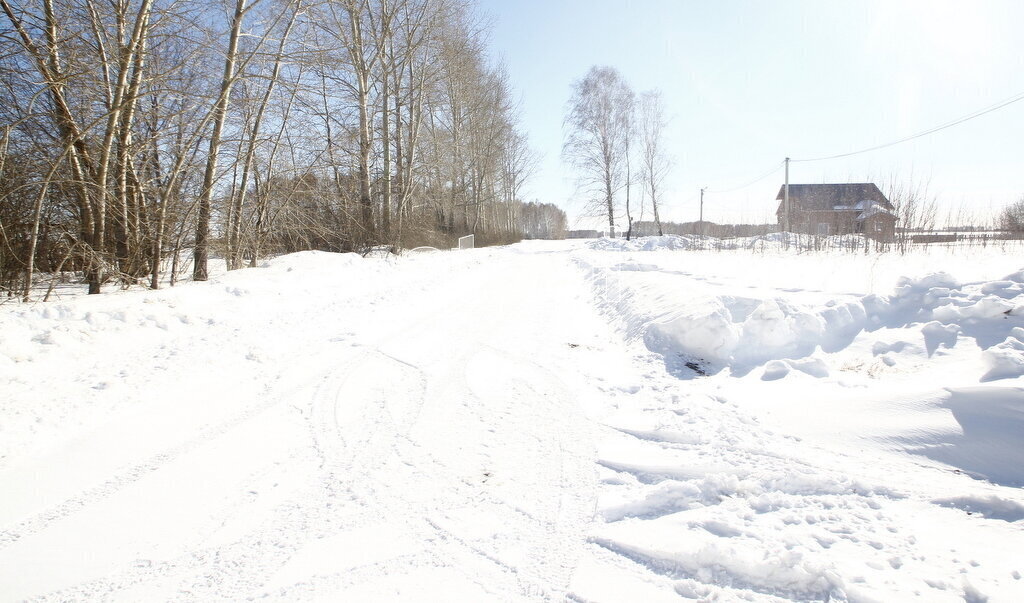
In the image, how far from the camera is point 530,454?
254 cm

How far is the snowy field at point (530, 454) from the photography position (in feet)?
5.41

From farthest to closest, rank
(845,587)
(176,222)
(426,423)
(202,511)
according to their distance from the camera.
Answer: (176,222), (426,423), (202,511), (845,587)

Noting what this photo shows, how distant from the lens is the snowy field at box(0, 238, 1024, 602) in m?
1.65

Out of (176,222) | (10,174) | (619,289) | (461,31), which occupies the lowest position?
(619,289)

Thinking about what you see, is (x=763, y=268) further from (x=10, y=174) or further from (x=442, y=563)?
(x=10, y=174)

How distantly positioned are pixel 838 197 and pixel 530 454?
35.5 m

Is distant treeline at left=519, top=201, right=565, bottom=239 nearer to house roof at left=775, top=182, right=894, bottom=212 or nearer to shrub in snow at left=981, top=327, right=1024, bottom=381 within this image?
house roof at left=775, top=182, right=894, bottom=212

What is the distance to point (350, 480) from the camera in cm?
225

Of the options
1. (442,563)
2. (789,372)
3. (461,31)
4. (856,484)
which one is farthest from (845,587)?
(461,31)

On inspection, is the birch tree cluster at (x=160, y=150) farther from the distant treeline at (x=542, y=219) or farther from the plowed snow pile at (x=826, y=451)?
the distant treeline at (x=542, y=219)

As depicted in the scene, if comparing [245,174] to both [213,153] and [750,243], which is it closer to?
[213,153]

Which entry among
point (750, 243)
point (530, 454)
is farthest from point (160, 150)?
point (750, 243)

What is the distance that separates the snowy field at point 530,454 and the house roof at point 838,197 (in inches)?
394

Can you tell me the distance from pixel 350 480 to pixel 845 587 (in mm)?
2143
